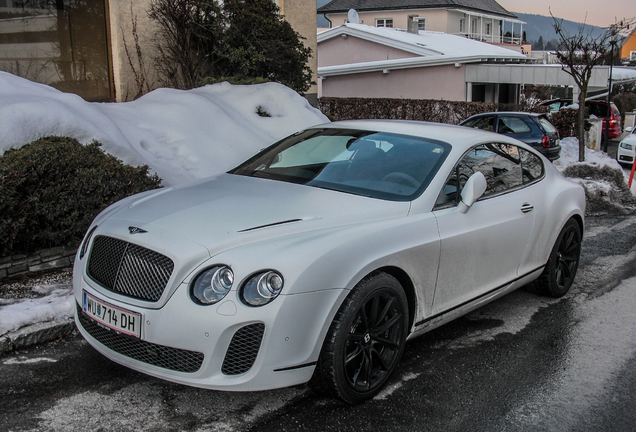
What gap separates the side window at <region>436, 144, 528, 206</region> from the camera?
4.41 m

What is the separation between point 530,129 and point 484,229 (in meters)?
10.5

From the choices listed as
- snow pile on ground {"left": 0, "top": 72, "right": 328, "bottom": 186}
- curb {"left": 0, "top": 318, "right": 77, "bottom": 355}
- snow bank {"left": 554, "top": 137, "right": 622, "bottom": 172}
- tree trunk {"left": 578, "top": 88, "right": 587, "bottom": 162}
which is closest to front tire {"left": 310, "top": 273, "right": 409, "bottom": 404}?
curb {"left": 0, "top": 318, "right": 77, "bottom": 355}

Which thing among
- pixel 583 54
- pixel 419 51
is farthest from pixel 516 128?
pixel 419 51

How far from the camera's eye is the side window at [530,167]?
5.33 m

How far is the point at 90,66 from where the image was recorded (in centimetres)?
1023

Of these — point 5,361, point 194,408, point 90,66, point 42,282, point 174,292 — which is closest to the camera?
point 174,292

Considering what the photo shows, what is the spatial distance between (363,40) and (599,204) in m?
24.0

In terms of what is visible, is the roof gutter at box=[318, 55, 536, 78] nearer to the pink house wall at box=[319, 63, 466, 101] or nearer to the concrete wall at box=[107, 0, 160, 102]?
the pink house wall at box=[319, 63, 466, 101]

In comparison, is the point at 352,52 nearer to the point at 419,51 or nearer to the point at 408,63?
the point at 419,51

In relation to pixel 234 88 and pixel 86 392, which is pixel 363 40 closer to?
pixel 234 88

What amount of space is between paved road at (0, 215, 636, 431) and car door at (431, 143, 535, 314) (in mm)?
441

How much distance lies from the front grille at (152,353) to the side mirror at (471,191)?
6.89 ft

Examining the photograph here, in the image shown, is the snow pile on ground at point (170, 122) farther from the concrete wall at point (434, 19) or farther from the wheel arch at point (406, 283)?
the concrete wall at point (434, 19)

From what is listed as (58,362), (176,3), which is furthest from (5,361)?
(176,3)
